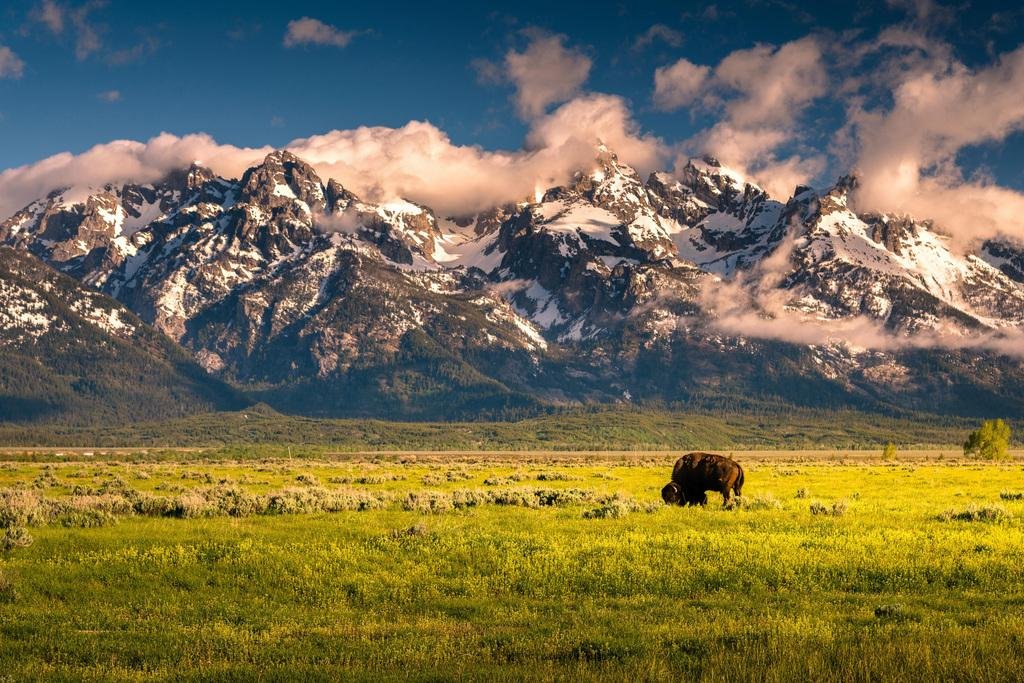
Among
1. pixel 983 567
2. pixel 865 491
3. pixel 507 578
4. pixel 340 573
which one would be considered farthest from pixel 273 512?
pixel 865 491

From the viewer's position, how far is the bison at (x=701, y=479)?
3506cm

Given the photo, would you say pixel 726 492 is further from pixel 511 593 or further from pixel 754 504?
pixel 511 593

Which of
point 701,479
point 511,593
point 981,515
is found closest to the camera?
point 511,593

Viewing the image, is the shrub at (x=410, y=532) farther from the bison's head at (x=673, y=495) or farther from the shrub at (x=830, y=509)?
the shrub at (x=830, y=509)

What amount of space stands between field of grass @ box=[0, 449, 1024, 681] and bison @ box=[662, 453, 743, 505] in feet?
13.8

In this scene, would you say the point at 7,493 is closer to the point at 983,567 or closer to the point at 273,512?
the point at 273,512

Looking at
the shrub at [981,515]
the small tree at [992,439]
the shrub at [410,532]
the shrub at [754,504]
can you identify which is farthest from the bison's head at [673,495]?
the small tree at [992,439]

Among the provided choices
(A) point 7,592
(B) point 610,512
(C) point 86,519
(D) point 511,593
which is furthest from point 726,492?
(A) point 7,592

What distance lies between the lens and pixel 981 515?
91.6 ft

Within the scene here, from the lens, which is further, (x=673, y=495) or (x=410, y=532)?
(x=673, y=495)

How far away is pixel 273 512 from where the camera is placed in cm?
3155

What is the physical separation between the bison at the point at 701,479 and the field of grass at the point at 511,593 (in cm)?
420

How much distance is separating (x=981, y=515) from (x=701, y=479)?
426 inches

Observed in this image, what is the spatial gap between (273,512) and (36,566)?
11673mm
